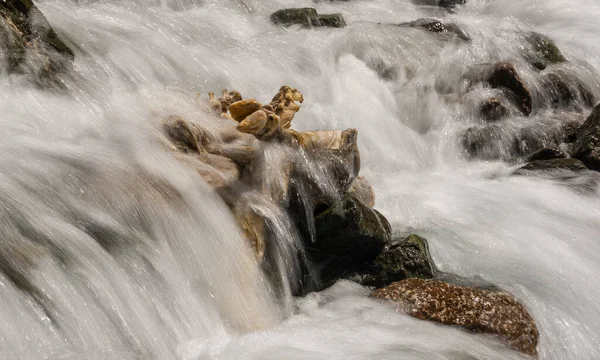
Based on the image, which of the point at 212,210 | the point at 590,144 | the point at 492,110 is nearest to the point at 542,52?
→ the point at 492,110

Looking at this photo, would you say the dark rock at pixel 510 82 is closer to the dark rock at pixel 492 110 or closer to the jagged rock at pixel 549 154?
the dark rock at pixel 492 110

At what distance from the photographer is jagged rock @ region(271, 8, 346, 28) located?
1217cm

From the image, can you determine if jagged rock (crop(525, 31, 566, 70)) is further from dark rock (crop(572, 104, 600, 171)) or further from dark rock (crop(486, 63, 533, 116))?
dark rock (crop(572, 104, 600, 171))

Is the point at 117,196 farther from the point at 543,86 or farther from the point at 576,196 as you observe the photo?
the point at 543,86

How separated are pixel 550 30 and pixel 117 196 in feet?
39.6

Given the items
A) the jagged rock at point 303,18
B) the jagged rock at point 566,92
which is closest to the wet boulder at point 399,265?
the jagged rock at point 566,92

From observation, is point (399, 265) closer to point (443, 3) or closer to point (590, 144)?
point (590, 144)

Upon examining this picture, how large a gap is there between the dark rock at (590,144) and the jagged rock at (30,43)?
6105 millimetres

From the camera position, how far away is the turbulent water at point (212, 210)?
4.51 m

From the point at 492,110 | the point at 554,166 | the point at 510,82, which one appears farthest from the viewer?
the point at 510,82

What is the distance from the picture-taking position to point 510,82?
36.5 feet

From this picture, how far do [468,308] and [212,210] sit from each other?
2.02 m

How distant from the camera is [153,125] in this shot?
580 centimetres

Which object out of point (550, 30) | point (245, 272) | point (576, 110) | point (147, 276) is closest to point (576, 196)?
point (576, 110)
